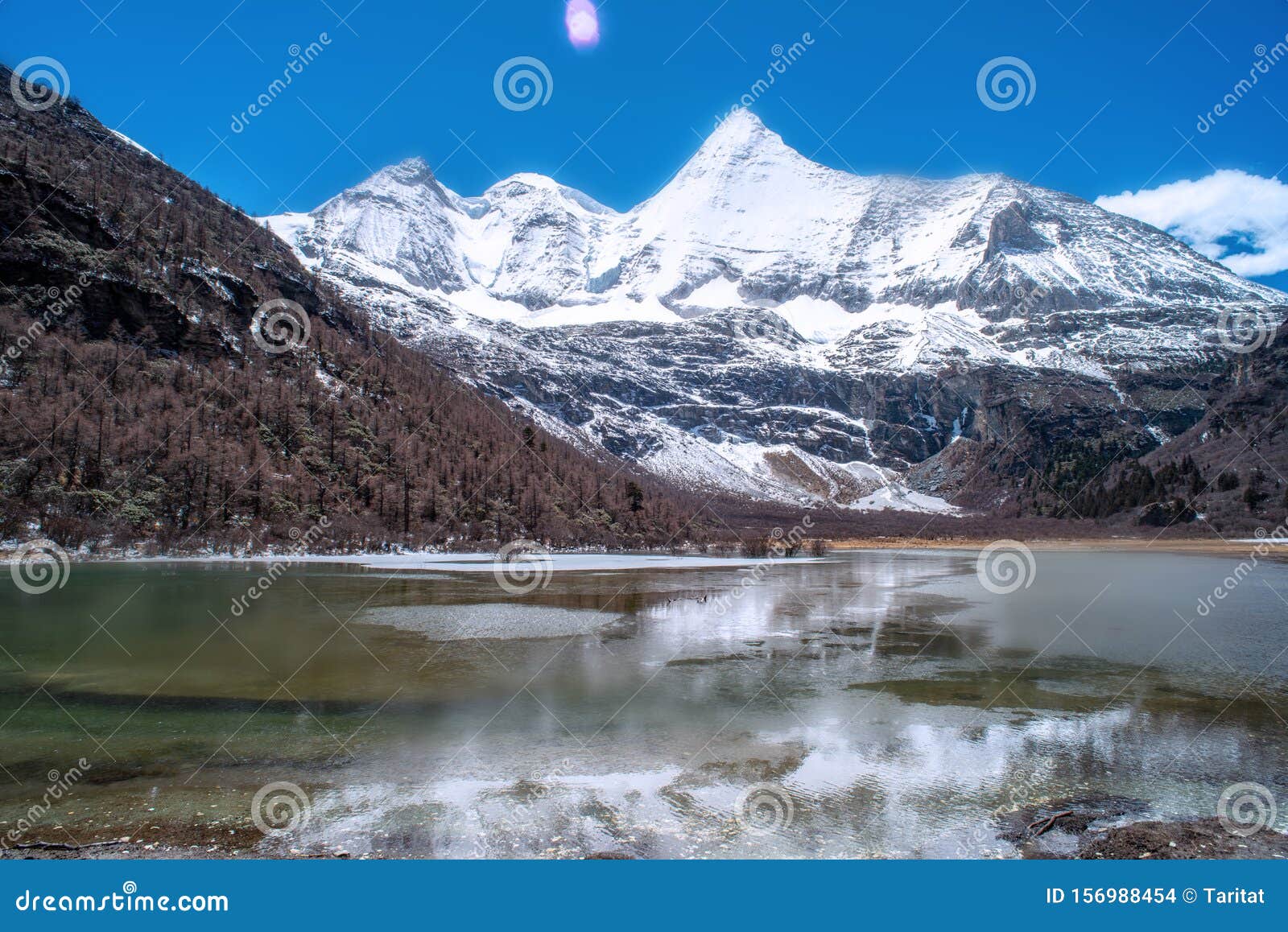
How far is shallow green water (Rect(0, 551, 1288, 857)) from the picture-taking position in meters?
11.7

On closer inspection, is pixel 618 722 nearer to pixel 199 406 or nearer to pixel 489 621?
pixel 489 621

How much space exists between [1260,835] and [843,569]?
6520cm

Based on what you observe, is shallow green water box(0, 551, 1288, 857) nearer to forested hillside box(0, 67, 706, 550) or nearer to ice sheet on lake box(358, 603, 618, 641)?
ice sheet on lake box(358, 603, 618, 641)

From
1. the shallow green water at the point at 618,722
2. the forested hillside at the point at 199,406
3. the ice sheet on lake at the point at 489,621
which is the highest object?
the forested hillside at the point at 199,406

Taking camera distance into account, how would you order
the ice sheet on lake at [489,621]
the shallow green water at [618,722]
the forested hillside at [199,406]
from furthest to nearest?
the forested hillside at [199,406] → the ice sheet on lake at [489,621] → the shallow green water at [618,722]

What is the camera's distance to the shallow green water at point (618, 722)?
11734 millimetres

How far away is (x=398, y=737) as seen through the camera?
15.8m

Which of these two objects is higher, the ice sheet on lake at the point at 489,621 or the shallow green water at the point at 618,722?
the ice sheet on lake at the point at 489,621

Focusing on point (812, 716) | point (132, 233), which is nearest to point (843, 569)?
point (812, 716)

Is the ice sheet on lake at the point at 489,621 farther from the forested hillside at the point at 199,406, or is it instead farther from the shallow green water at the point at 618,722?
the forested hillside at the point at 199,406

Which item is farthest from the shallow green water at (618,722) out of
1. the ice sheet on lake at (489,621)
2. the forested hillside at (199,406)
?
the forested hillside at (199,406)

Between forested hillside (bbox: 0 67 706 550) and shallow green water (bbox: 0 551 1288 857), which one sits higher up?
forested hillside (bbox: 0 67 706 550)

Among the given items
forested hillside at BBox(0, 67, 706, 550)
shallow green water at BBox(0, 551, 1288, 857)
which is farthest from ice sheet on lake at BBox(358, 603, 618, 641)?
forested hillside at BBox(0, 67, 706, 550)

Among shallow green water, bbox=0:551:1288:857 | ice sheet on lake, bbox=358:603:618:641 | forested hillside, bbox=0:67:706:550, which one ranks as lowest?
shallow green water, bbox=0:551:1288:857
